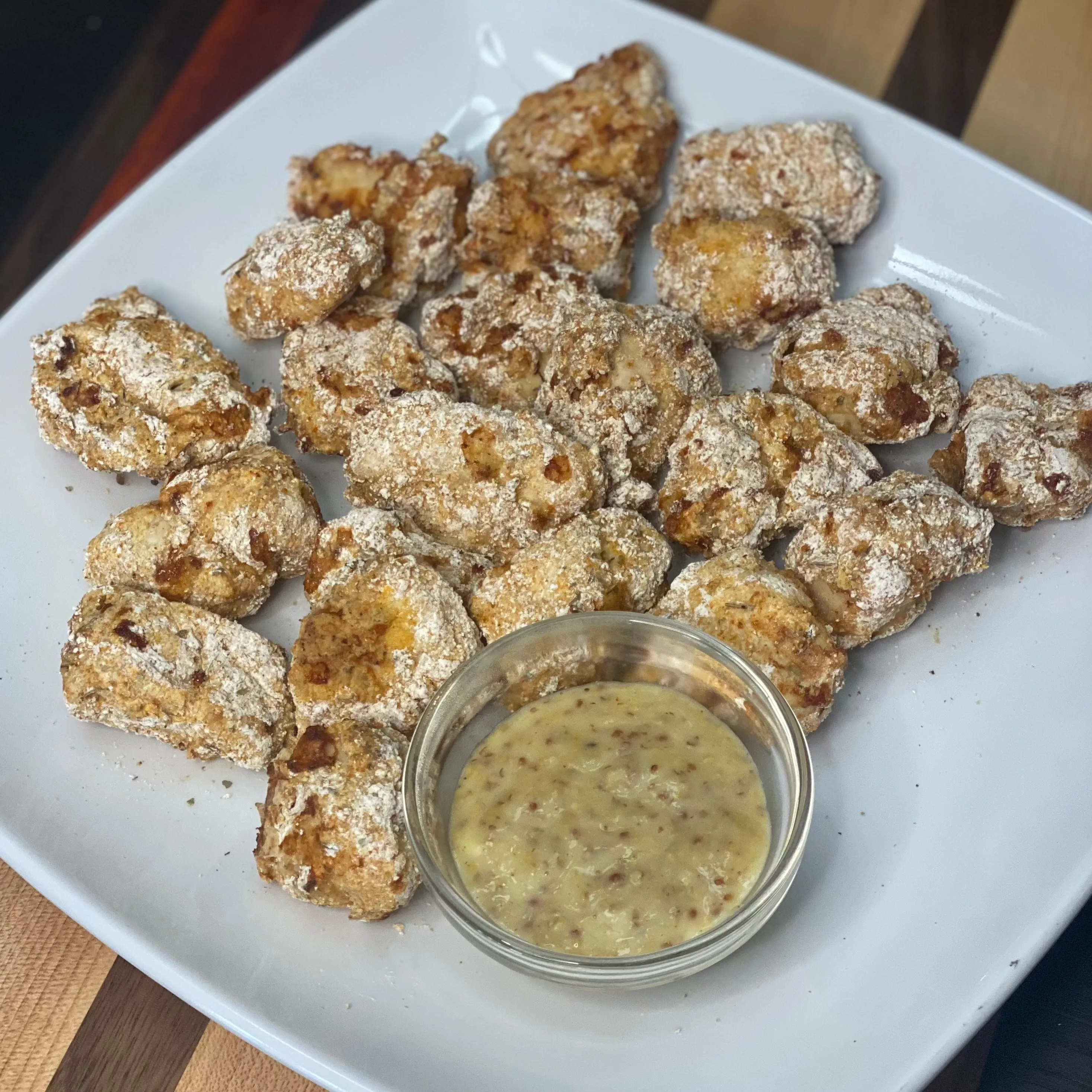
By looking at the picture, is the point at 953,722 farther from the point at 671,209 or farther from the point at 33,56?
the point at 33,56

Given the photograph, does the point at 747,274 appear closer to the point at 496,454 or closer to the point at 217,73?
the point at 496,454

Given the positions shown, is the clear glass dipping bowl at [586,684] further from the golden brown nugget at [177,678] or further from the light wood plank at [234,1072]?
the light wood plank at [234,1072]

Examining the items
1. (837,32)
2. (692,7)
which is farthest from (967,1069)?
(692,7)

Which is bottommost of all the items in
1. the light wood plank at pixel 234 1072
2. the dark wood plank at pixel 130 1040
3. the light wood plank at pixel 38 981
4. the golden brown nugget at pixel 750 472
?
the light wood plank at pixel 234 1072

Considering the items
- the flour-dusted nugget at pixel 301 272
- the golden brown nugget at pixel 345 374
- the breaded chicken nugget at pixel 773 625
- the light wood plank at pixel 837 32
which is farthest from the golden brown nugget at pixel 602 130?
the breaded chicken nugget at pixel 773 625

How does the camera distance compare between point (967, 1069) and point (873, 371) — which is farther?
point (873, 371)

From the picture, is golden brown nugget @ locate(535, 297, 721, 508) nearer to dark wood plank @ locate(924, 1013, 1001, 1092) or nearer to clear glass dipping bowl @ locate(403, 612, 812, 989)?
clear glass dipping bowl @ locate(403, 612, 812, 989)
